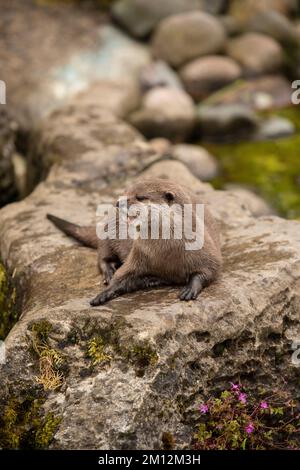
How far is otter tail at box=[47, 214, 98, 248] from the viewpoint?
4.30 metres

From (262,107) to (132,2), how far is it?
107 inches

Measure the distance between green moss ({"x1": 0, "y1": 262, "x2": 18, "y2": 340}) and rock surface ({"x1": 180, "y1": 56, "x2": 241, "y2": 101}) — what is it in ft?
19.2

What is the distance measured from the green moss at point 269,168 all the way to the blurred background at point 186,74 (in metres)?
0.01

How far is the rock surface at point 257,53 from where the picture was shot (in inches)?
391

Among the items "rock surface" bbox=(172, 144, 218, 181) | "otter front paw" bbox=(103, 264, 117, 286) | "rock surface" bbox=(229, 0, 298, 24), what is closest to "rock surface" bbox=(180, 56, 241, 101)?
"rock surface" bbox=(229, 0, 298, 24)

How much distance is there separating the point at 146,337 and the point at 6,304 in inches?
56.0

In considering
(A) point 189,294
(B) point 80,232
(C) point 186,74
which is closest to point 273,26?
(C) point 186,74

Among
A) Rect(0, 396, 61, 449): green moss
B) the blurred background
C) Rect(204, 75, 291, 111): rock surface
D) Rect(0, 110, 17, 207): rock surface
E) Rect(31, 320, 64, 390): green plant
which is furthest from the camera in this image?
Rect(204, 75, 291, 111): rock surface

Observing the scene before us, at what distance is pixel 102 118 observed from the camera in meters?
6.70

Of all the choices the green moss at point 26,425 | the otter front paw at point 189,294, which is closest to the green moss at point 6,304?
the green moss at point 26,425

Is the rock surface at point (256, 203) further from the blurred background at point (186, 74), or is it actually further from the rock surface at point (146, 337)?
the rock surface at point (146, 337)

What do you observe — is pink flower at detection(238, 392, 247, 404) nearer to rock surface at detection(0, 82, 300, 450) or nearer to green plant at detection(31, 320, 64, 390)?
rock surface at detection(0, 82, 300, 450)

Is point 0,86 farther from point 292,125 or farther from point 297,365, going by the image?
point 297,365

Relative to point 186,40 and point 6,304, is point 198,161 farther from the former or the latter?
point 6,304
